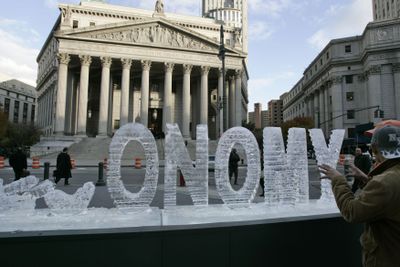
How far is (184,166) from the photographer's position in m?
4.74

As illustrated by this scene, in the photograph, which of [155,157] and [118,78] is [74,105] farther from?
[155,157]

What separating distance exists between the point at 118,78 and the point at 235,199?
52.0 metres

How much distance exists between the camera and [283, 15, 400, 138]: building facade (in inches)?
2092

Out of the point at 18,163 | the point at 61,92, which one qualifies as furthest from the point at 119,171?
the point at 61,92

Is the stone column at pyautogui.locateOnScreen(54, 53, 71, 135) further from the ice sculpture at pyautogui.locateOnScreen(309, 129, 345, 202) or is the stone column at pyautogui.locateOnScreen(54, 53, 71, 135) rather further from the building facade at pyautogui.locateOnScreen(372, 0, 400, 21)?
the building facade at pyautogui.locateOnScreen(372, 0, 400, 21)

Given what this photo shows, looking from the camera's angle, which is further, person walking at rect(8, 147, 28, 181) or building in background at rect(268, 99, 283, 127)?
building in background at rect(268, 99, 283, 127)

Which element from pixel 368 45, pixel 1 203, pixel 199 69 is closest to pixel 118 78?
pixel 199 69

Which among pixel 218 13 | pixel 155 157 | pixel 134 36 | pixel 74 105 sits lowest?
pixel 155 157

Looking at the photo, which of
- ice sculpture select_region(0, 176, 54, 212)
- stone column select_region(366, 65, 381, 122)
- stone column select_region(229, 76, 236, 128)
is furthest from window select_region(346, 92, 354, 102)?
ice sculpture select_region(0, 176, 54, 212)

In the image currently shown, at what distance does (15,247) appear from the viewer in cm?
270

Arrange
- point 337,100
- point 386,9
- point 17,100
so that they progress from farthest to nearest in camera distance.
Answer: point 17,100 → point 386,9 → point 337,100

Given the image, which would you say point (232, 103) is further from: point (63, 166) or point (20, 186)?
point (20, 186)

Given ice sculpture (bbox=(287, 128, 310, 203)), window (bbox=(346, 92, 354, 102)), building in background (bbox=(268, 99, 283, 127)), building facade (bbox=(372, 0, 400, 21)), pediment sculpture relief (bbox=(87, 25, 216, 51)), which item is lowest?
ice sculpture (bbox=(287, 128, 310, 203))

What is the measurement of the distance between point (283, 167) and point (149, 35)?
44657mm
